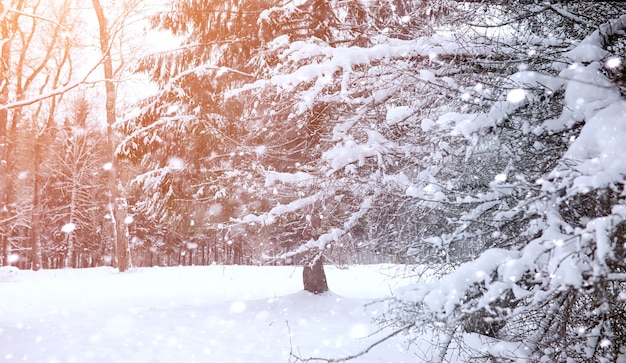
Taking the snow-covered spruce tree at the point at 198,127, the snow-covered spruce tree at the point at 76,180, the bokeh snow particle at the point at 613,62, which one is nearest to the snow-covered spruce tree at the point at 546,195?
the bokeh snow particle at the point at 613,62

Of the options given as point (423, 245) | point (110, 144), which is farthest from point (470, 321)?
point (110, 144)

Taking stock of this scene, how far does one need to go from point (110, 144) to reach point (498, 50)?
16.4m

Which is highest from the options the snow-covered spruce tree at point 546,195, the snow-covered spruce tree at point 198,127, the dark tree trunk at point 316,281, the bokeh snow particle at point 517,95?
the snow-covered spruce tree at point 198,127

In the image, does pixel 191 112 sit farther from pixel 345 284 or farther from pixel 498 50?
pixel 345 284

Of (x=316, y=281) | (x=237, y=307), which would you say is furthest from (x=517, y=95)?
(x=237, y=307)

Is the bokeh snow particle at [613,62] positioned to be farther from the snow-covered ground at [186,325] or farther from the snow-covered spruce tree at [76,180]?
the snow-covered spruce tree at [76,180]

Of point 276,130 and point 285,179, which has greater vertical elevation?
point 276,130

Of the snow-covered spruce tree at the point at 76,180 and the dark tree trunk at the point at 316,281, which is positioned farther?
the snow-covered spruce tree at the point at 76,180

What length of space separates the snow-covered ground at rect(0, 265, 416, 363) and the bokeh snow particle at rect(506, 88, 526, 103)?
2100 mm

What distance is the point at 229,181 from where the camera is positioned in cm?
929

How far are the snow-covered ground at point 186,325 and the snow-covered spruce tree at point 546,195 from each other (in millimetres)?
1038

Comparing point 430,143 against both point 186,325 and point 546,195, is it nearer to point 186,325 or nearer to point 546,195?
point 546,195

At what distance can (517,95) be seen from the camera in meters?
3.28

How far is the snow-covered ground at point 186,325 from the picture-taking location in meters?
6.30
